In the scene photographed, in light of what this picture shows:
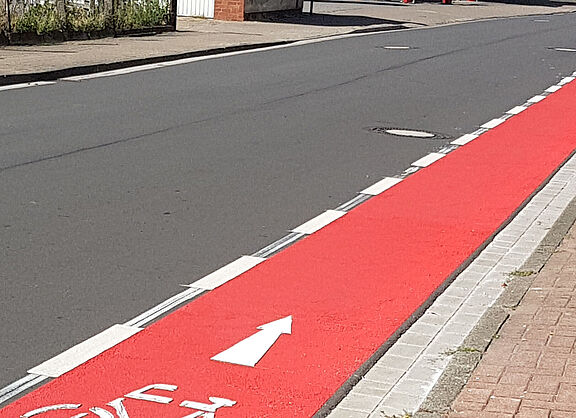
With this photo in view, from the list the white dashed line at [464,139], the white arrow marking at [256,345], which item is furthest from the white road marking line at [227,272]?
the white dashed line at [464,139]

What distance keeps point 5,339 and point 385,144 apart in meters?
7.21

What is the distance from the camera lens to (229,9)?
107ft

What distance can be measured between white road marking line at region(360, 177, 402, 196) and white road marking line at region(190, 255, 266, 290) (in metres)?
2.53

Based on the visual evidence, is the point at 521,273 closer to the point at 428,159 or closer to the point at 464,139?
the point at 428,159

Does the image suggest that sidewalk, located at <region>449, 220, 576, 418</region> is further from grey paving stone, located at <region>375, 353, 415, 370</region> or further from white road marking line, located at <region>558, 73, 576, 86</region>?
white road marking line, located at <region>558, 73, 576, 86</region>

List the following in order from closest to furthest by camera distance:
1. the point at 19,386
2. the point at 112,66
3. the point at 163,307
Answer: the point at 19,386, the point at 163,307, the point at 112,66

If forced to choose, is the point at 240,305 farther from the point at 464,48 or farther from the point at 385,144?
the point at 464,48

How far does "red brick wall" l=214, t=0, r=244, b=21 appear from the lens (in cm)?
3253

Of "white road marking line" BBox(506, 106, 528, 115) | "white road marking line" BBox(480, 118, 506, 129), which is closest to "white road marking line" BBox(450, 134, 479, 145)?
"white road marking line" BBox(480, 118, 506, 129)

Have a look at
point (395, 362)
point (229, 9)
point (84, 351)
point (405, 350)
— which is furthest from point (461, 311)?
point (229, 9)

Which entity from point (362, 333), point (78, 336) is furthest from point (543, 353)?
point (78, 336)

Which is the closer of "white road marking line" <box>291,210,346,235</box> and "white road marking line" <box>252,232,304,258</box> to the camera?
"white road marking line" <box>252,232,304,258</box>

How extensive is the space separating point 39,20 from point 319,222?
15.4 m

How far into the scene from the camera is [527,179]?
1052cm
